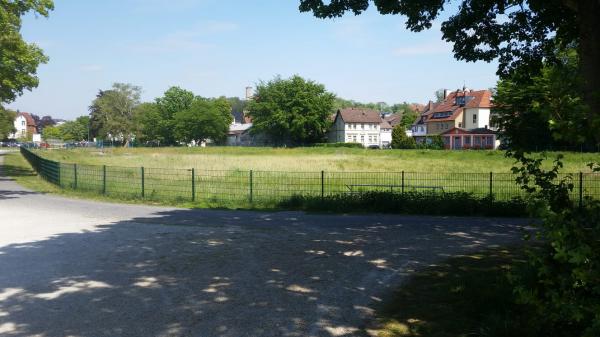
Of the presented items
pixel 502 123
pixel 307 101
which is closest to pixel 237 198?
pixel 502 123

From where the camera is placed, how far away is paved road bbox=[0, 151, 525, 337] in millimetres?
5777

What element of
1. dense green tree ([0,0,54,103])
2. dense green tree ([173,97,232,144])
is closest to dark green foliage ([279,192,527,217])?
dense green tree ([0,0,54,103])

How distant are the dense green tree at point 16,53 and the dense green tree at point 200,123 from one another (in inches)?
2812

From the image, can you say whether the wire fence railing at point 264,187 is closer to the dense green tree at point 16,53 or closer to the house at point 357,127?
the dense green tree at point 16,53

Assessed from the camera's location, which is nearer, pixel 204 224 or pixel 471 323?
pixel 471 323

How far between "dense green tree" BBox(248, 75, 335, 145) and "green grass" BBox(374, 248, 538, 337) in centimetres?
8078

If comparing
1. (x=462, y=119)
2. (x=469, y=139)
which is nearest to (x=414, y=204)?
(x=469, y=139)

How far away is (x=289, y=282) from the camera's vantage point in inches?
290

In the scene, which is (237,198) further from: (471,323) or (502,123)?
(502,123)

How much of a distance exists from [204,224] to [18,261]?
4.76 m

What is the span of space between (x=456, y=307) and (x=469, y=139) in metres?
77.3

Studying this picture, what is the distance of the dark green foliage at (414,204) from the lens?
554 inches

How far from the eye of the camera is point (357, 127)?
104 metres

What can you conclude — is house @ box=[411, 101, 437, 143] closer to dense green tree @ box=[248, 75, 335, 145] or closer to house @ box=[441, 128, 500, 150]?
house @ box=[441, 128, 500, 150]
